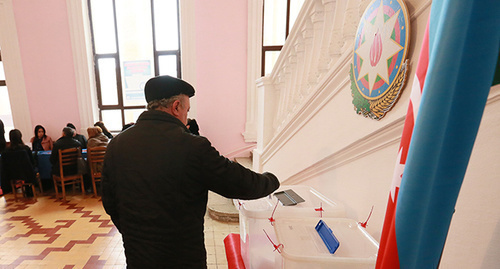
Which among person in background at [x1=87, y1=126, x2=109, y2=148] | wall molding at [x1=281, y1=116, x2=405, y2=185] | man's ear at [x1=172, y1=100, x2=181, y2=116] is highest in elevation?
man's ear at [x1=172, y1=100, x2=181, y2=116]

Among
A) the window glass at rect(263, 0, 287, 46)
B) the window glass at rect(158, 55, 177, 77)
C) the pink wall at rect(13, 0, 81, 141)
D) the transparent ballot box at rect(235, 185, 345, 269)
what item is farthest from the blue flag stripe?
the pink wall at rect(13, 0, 81, 141)

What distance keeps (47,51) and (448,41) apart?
670cm

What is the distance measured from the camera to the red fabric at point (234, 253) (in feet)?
5.64

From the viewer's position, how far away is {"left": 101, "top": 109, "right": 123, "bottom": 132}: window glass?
562 centimetres

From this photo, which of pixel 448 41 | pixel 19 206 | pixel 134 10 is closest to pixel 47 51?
pixel 134 10

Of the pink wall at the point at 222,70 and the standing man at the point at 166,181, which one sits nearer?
the standing man at the point at 166,181

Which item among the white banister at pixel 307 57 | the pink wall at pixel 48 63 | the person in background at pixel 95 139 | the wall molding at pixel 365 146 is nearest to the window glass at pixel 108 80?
the pink wall at pixel 48 63

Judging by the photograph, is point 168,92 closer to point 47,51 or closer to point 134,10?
point 134,10

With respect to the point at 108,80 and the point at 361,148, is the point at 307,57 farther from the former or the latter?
the point at 108,80

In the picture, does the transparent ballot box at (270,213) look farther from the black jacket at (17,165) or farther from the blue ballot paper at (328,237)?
the black jacket at (17,165)

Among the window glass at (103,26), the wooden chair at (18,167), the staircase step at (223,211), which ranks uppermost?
the window glass at (103,26)

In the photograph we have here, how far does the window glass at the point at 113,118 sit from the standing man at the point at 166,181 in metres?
5.07

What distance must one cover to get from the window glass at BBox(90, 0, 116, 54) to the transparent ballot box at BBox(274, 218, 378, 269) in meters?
5.88

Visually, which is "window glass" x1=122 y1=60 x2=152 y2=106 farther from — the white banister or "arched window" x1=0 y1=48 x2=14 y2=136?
the white banister
